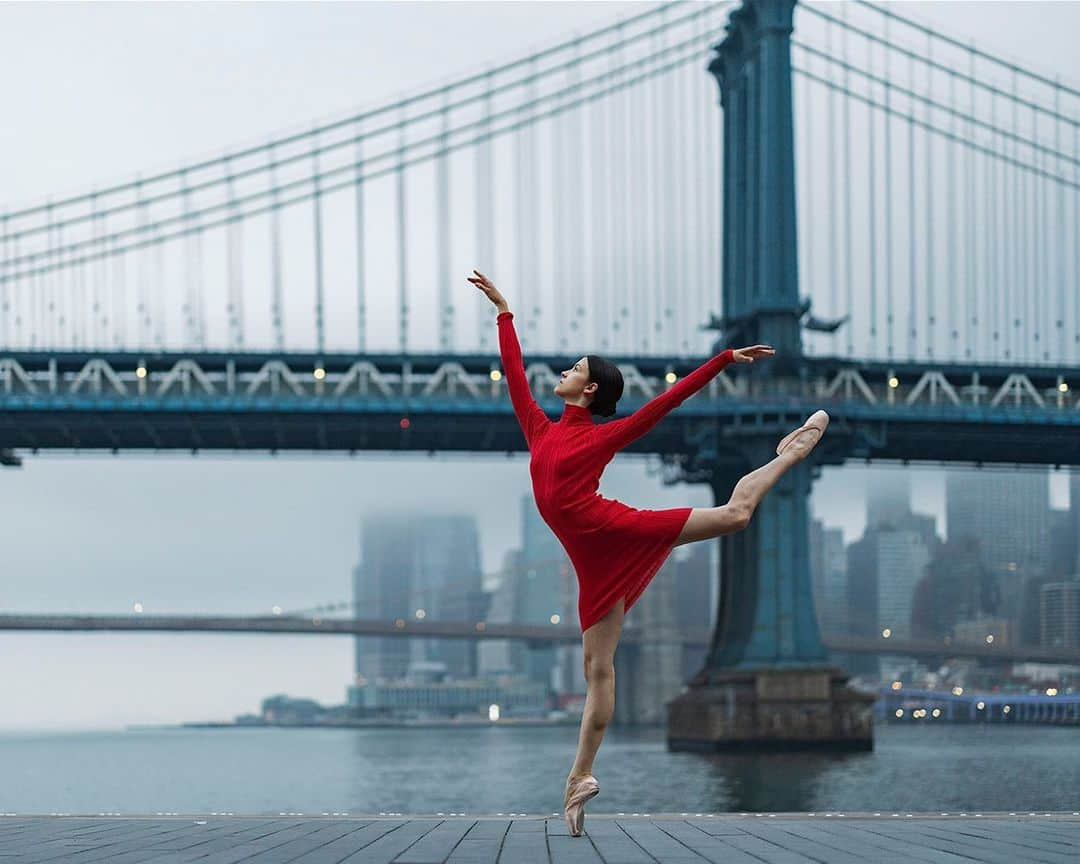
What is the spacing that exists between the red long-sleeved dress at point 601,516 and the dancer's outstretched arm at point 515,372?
0.74 feet

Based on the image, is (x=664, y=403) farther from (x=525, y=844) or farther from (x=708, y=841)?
(x=525, y=844)

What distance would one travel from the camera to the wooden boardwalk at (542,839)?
27.5ft

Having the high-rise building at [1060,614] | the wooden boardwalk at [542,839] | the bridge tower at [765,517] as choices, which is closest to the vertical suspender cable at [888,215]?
the bridge tower at [765,517]

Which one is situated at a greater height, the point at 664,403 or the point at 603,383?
the point at 603,383

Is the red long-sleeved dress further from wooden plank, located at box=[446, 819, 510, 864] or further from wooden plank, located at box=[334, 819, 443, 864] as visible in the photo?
wooden plank, located at box=[334, 819, 443, 864]

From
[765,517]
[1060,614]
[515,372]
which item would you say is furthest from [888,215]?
[1060,614]

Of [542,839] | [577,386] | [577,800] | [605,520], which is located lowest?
[542,839]

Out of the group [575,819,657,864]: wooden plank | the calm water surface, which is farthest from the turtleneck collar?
the calm water surface

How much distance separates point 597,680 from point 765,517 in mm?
48933

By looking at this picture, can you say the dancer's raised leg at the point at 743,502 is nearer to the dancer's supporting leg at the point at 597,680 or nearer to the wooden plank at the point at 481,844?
the dancer's supporting leg at the point at 597,680

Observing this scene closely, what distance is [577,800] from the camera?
9.95m

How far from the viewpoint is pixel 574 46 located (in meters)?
72.6

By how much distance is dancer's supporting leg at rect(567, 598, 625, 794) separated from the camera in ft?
33.8

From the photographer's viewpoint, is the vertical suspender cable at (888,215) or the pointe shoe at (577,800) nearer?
the pointe shoe at (577,800)
